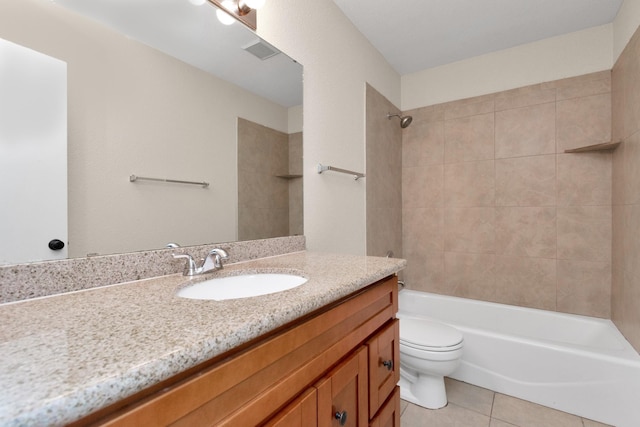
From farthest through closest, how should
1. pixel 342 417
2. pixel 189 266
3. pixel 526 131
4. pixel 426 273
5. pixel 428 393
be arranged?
pixel 426 273, pixel 526 131, pixel 428 393, pixel 189 266, pixel 342 417

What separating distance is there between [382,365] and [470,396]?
4.09 feet

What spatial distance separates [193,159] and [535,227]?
2.39m

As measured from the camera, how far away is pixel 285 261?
1173mm

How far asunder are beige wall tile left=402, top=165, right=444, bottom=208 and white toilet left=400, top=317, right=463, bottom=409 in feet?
3.64

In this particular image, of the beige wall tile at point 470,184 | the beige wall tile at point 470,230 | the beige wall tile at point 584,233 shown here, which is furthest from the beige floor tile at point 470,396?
the beige wall tile at point 470,184

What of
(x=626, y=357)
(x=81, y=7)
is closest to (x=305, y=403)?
(x=81, y=7)

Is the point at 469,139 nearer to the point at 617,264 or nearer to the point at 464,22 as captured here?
the point at 464,22

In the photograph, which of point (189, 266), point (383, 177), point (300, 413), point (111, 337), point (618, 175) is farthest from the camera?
point (383, 177)

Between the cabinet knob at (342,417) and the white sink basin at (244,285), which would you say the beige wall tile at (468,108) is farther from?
the cabinet knob at (342,417)

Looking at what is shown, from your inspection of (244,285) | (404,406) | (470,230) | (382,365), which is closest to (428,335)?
(404,406)

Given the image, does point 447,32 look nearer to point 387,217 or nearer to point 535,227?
point 387,217

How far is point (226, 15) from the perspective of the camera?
112 cm

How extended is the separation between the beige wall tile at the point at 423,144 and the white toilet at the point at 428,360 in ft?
4.67

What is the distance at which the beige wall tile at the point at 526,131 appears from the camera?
2.12 meters
